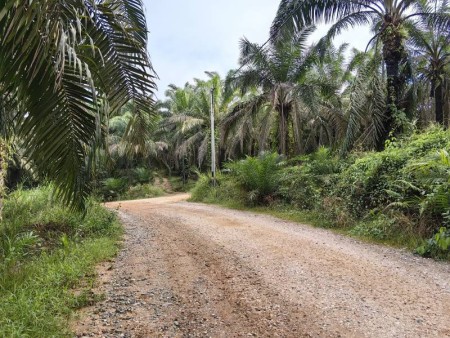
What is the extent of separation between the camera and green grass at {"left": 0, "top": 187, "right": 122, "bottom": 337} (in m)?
3.27

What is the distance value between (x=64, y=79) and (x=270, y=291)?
3.05 meters

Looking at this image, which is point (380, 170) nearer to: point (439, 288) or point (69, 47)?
point (439, 288)

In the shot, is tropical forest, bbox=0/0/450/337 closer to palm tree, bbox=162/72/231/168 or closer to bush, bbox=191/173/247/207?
bush, bbox=191/173/247/207

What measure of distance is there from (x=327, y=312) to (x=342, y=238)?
375 cm

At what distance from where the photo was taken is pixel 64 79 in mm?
2816

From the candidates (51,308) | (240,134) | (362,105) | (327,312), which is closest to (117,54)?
(51,308)

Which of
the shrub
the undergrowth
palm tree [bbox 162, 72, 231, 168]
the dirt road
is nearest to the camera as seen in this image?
the dirt road

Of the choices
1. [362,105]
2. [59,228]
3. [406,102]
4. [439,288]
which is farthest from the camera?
[406,102]

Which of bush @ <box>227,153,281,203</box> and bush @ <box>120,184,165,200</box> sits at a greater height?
bush @ <box>227,153,281,203</box>

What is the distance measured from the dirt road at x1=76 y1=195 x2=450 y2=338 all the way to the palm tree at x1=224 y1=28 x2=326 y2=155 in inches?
392

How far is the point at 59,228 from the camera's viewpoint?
7.71m

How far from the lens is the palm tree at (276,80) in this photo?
15.9 meters

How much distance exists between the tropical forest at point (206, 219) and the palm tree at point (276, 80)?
3.73 m

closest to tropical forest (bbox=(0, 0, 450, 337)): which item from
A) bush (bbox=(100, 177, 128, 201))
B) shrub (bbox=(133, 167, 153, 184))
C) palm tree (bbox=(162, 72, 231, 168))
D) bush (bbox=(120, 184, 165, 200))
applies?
palm tree (bbox=(162, 72, 231, 168))
